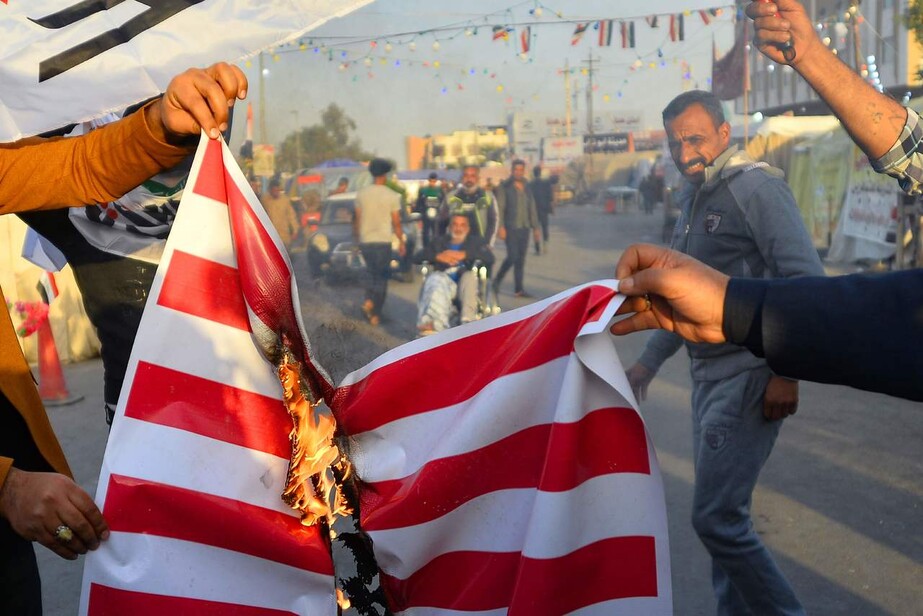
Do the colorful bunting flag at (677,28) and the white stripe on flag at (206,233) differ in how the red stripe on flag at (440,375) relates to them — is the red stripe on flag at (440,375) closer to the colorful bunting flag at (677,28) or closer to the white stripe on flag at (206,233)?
the white stripe on flag at (206,233)

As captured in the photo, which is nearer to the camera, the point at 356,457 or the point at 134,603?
the point at 134,603

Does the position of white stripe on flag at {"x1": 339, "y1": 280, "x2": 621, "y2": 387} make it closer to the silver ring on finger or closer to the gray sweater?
the silver ring on finger

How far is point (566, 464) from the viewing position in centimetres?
198

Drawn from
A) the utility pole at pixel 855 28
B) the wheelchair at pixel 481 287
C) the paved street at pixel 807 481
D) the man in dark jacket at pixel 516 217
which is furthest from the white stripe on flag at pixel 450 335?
the man in dark jacket at pixel 516 217

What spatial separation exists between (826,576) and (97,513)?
3.58 m

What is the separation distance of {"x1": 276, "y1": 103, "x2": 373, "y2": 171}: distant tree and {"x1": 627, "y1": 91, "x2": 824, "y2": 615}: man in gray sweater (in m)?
1.83

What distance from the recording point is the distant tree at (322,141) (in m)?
4.84

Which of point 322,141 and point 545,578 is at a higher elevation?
point 322,141

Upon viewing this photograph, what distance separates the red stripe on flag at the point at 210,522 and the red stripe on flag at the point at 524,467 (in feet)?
0.50

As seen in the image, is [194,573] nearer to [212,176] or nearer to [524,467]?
[524,467]

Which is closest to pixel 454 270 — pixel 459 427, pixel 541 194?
pixel 541 194

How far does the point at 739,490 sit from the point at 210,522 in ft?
6.49

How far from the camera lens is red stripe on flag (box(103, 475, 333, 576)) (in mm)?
2035

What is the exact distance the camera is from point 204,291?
2.16m
